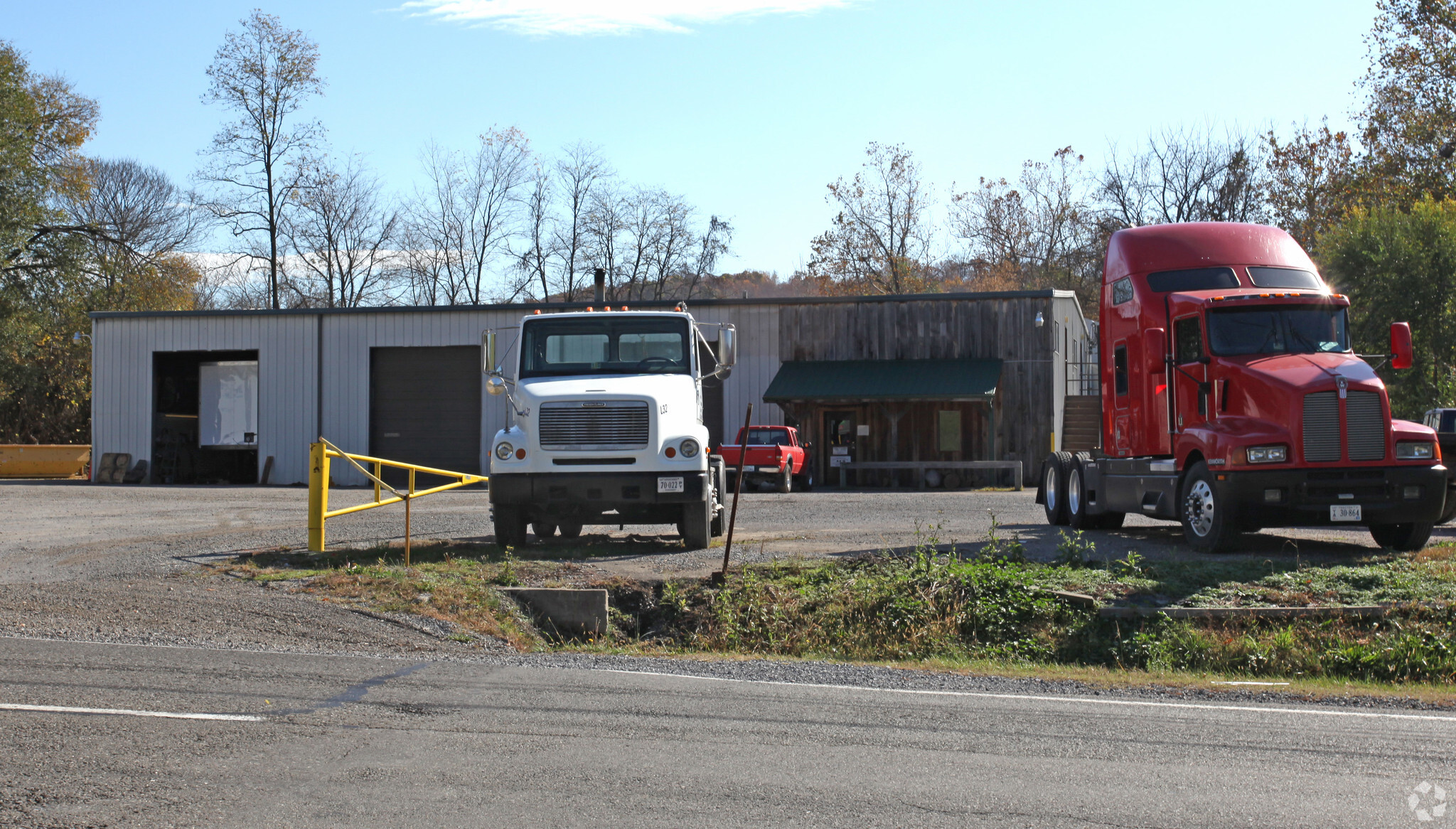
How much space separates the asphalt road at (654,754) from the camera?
4.84 metres

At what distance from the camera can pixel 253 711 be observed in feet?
21.3

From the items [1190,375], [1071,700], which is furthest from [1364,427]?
[1071,700]

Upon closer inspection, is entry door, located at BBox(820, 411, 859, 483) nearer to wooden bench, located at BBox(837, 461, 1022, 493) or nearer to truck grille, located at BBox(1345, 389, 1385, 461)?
wooden bench, located at BBox(837, 461, 1022, 493)

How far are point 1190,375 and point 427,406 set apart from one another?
26519 mm

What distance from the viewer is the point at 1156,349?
14.1m

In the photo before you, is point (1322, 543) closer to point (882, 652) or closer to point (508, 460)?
point (882, 652)

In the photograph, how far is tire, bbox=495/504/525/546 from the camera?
14070mm

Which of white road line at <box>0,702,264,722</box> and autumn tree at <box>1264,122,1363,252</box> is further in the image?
autumn tree at <box>1264,122,1363,252</box>

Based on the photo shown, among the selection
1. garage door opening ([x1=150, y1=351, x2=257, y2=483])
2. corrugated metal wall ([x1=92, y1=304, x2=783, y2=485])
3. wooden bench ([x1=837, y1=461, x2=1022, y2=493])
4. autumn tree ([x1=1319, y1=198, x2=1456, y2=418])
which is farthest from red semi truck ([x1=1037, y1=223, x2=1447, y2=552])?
garage door opening ([x1=150, y1=351, x2=257, y2=483])

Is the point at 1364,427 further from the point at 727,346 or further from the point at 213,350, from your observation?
the point at 213,350

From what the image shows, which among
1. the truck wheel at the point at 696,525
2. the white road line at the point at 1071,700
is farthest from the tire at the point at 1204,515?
the white road line at the point at 1071,700

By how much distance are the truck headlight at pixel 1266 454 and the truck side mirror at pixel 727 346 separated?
234 inches

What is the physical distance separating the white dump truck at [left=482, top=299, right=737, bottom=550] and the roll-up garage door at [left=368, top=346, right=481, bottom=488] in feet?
69.4

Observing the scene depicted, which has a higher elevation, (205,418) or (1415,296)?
(1415,296)
